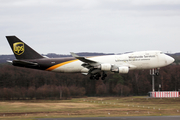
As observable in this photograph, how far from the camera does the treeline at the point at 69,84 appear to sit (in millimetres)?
114750

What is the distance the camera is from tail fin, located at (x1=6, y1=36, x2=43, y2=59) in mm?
59344

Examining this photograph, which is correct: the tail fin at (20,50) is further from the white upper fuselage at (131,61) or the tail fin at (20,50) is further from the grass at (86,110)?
the grass at (86,110)

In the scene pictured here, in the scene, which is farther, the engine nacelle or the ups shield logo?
the ups shield logo

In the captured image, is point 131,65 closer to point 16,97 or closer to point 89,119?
point 89,119

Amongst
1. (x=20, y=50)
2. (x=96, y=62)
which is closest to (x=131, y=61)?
(x=96, y=62)

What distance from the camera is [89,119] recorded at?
182ft

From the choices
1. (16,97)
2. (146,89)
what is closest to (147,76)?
(146,89)

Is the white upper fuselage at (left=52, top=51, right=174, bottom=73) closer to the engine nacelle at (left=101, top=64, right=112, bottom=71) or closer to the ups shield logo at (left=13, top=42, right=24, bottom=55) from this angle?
the engine nacelle at (left=101, top=64, right=112, bottom=71)

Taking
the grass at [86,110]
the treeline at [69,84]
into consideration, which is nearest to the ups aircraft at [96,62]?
the grass at [86,110]

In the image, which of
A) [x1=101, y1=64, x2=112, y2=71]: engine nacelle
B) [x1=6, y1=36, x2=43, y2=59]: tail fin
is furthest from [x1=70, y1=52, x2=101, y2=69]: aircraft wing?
[x1=6, y1=36, x2=43, y2=59]: tail fin

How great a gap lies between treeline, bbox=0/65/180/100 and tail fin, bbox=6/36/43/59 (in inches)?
2153

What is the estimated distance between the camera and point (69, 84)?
436 ft

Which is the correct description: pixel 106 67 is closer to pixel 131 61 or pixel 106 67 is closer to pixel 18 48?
pixel 131 61

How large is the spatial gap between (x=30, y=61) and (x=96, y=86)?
79.8m
